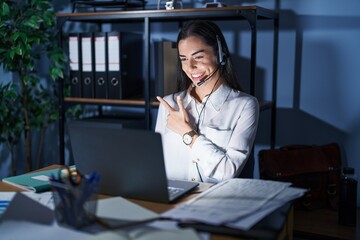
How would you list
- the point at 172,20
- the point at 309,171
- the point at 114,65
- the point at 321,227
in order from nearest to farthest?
the point at 321,227 → the point at 309,171 → the point at 114,65 → the point at 172,20

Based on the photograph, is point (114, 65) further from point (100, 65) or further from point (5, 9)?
point (5, 9)

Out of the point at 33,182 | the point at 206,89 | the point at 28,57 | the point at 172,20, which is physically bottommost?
the point at 33,182

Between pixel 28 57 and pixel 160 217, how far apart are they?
178 cm

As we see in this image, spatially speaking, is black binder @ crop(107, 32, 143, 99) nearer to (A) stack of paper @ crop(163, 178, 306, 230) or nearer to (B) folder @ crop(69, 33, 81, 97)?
(B) folder @ crop(69, 33, 81, 97)

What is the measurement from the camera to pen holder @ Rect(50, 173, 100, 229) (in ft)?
2.98

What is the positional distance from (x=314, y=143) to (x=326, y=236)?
606 mm

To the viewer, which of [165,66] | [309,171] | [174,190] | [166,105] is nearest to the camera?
[174,190]

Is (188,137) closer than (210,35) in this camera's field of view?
Yes

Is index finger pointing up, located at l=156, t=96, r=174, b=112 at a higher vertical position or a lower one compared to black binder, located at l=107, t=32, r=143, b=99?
lower

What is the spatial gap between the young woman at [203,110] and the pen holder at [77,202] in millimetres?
643

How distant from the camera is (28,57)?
2.46 metres

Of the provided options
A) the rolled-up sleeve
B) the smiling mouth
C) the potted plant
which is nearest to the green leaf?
the potted plant

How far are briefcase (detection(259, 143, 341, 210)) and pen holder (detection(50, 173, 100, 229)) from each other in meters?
1.21

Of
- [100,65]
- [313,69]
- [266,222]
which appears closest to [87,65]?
[100,65]
